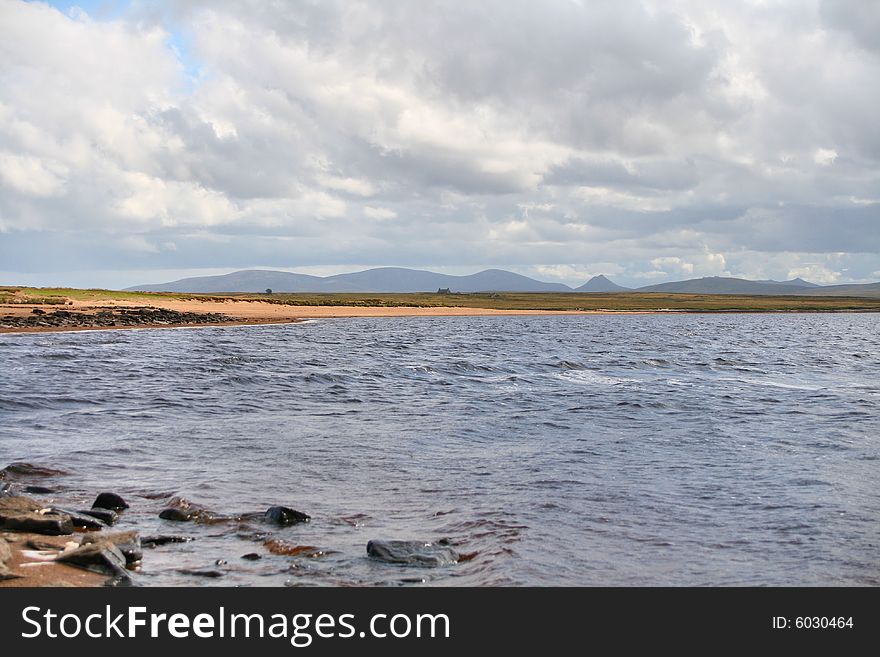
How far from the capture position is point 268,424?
24469 mm

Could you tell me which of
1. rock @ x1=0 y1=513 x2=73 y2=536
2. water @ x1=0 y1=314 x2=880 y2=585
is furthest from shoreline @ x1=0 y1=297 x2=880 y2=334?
rock @ x1=0 y1=513 x2=73 y2=536

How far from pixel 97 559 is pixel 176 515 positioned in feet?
9.78

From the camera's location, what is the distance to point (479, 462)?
19.5m

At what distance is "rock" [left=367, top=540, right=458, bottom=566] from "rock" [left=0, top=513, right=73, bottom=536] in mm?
4774

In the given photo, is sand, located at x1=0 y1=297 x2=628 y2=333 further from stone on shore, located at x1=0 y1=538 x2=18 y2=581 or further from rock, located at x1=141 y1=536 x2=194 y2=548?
stone on shore, located at x1=0 y1=538 x2=18 y2=581

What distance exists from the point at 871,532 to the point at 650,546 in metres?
4.03

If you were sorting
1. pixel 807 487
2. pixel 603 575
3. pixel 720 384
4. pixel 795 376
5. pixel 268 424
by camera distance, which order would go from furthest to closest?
pixel 795 376 < pixel 720 384 < pixel 268 424 < pixel 807 487 < pixel 603 575

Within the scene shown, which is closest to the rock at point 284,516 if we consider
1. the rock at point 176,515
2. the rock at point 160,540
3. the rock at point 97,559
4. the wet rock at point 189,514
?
the wet rock at point 189,514

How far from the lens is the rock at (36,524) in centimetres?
1230

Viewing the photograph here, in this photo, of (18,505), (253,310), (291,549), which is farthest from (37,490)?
(253,310)

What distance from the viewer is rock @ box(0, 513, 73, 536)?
12.3m

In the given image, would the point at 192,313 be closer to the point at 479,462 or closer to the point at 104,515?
the point at 479,462
